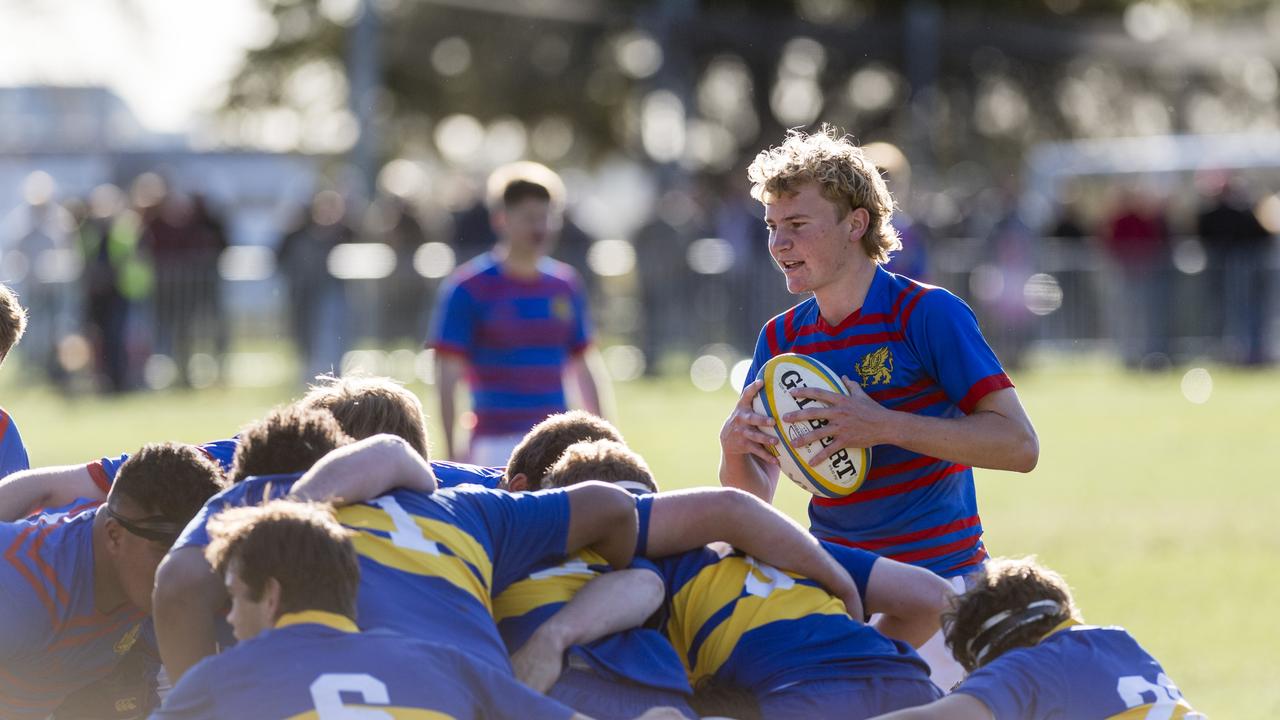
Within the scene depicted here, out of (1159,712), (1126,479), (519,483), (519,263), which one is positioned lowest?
(1126,479)

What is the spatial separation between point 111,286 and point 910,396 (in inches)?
653

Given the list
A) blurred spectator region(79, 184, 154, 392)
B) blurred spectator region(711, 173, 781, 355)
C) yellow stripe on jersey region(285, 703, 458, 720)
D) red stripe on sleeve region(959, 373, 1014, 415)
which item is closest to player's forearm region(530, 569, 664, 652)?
yellow stripe on jersey region(285, 703, 458, 720)

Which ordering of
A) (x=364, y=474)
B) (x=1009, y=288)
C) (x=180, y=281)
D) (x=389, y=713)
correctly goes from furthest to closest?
(x=1009, y=288)
(x=180, y=281)
(x=364, y=474)
(x=389, y=713)

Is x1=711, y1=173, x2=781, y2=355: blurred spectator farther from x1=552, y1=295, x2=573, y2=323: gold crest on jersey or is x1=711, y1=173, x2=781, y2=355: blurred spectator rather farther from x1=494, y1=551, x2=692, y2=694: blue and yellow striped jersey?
x1=494, y1=551, x2=692, y2=694: blue and yellow striped jersey

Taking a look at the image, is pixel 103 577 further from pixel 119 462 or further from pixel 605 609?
pixel 605 609

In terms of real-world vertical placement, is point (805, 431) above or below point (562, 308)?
below

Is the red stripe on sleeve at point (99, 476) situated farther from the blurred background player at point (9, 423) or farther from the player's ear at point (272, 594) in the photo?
the player's ear at point (272, 594)

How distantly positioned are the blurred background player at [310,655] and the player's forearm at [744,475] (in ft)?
6.17

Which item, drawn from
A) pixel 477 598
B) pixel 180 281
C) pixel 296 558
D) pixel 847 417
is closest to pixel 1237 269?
pixel 180 281

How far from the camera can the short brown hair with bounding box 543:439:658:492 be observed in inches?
202

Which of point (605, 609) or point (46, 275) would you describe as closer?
point (605, 609)

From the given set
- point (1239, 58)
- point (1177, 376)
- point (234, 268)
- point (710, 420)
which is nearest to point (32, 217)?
point (234, 268)

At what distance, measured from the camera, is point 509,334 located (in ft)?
30.4

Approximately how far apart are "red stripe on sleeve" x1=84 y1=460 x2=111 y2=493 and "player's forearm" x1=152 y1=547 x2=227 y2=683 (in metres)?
1.31
